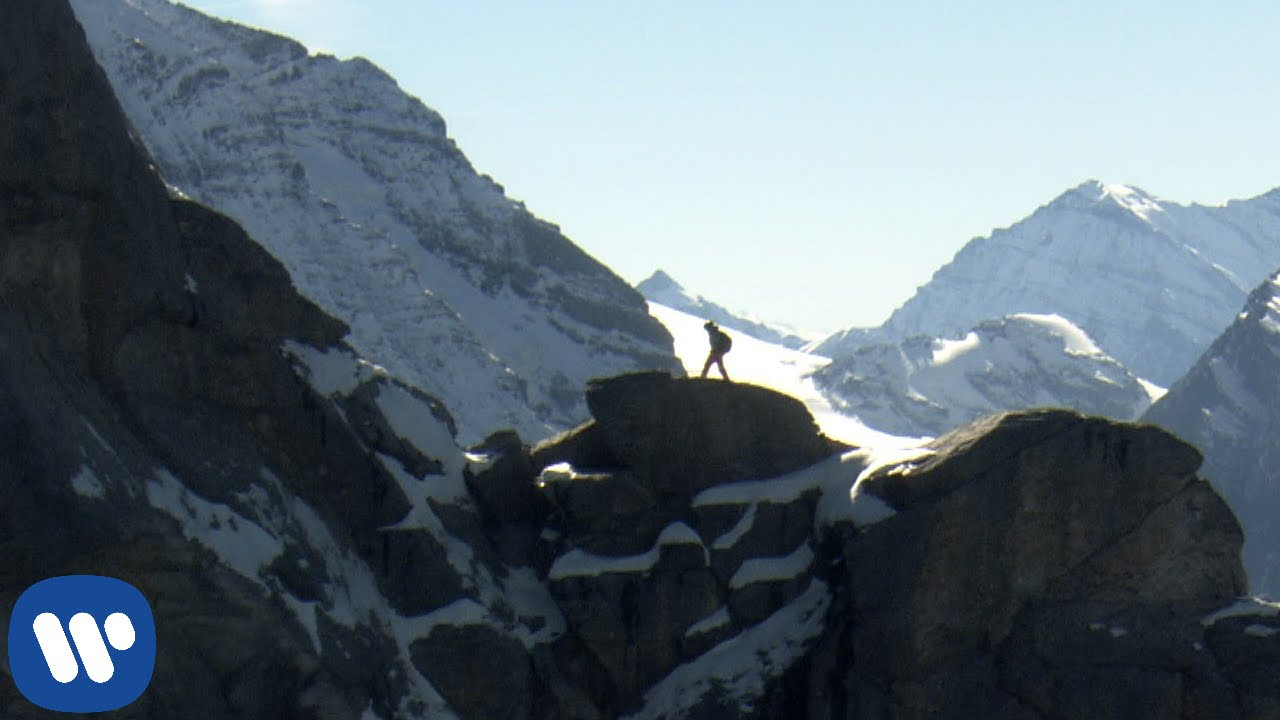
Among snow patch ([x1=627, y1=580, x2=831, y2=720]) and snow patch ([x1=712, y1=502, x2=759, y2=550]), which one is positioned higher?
snow patch ([x1=712, y1=502, x2=759, y2=550])

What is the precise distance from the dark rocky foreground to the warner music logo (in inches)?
68.8

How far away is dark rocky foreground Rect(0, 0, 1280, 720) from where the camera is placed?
60.3 meters

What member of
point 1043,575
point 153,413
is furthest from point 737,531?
point 153,413

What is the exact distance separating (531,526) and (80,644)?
21461mm

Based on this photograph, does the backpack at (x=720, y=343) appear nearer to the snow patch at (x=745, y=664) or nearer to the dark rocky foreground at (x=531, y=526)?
the dark rocky foreground at (x=531, y=526)

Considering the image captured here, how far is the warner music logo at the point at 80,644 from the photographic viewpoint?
53.0 meters

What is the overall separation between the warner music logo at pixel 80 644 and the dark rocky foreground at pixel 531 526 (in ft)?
5.73

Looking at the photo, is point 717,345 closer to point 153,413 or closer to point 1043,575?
point 1043,575

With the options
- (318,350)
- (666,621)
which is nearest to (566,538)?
(666,621)

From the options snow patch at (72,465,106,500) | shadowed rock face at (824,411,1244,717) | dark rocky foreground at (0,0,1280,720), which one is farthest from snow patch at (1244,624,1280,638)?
snow patch at (72,465,106,500)

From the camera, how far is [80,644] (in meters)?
53.5

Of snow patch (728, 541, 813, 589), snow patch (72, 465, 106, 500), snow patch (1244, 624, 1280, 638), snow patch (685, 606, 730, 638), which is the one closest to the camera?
snow patch (72, 465, 106, 500)

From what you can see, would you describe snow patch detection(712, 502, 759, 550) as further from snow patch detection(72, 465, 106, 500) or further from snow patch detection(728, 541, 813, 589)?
snow patch detection(72, 465, 106, 500)

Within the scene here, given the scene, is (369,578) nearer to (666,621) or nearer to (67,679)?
(666,621)
